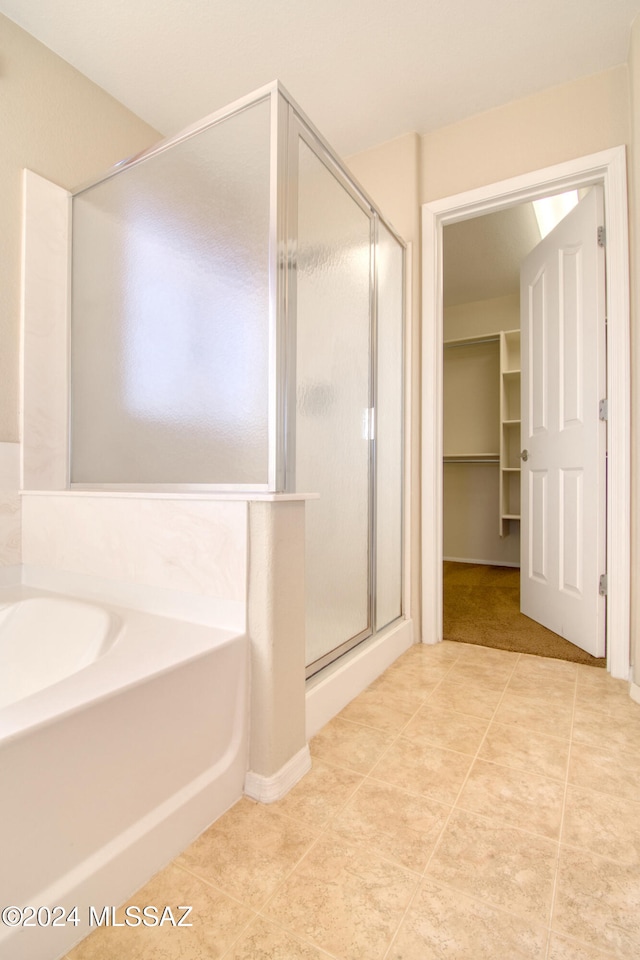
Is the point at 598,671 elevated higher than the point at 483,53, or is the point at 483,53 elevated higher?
the point at 483,53

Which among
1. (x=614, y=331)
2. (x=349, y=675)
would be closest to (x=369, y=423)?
(x=349, y=675)

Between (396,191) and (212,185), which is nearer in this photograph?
(212,185)

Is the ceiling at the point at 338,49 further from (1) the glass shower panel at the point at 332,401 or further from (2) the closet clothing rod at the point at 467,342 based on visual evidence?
(2) the closet clothing rod at the point at 467,342

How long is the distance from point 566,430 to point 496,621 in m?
1.08

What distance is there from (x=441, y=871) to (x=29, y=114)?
2532 mm

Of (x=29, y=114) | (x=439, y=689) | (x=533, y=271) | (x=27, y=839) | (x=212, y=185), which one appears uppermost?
(x=29, y=114)

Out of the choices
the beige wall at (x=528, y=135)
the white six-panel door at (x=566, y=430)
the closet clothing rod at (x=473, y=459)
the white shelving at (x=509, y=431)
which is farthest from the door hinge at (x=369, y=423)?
the closet clothing rod at (x=473, y=459)

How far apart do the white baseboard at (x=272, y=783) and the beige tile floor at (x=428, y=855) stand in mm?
24

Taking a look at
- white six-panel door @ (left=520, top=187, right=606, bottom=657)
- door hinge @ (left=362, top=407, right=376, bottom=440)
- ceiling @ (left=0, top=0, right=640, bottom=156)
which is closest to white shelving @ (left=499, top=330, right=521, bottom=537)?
white six-panel door @ (left=520, top=187, right=606, bottom=657)

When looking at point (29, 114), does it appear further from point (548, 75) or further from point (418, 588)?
point (418, 588)

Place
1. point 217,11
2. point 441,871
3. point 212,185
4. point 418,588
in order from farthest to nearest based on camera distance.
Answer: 1. point 418,588
2. point 217,11
3. point 212,185
4. point 441,871

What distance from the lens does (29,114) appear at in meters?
1.68

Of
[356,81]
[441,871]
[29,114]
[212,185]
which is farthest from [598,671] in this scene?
[29,114]

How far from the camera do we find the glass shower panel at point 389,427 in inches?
77.6
